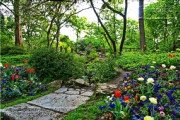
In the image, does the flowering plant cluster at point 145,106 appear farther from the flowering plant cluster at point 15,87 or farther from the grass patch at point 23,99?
the flowering plant cluster at point 15,87

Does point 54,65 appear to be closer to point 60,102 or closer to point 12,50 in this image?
point 60,102

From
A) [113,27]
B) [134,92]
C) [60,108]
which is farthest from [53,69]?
[113,27]

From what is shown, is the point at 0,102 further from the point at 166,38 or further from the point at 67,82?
the point at 166,38

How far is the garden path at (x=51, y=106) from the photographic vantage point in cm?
359

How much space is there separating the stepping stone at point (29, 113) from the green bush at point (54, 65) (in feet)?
6.83

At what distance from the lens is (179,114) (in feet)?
10.1

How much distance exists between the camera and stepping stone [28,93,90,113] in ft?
13.0

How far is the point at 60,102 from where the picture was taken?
14.0ft

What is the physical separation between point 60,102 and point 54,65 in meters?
2.01

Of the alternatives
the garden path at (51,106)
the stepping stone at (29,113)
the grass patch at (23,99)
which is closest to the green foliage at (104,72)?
the garden path at (51,106)

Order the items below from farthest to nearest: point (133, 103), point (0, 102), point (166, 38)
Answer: point (166, 38) → point (0, 102) → point (133, 103)

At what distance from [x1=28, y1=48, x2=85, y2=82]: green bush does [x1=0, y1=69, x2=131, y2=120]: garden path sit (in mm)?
931

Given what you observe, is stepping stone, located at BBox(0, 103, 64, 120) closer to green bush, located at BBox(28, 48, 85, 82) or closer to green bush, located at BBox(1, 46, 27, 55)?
green bush, located at BBox(28, 48, 85, 82)

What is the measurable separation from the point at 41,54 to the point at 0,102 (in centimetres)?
204
